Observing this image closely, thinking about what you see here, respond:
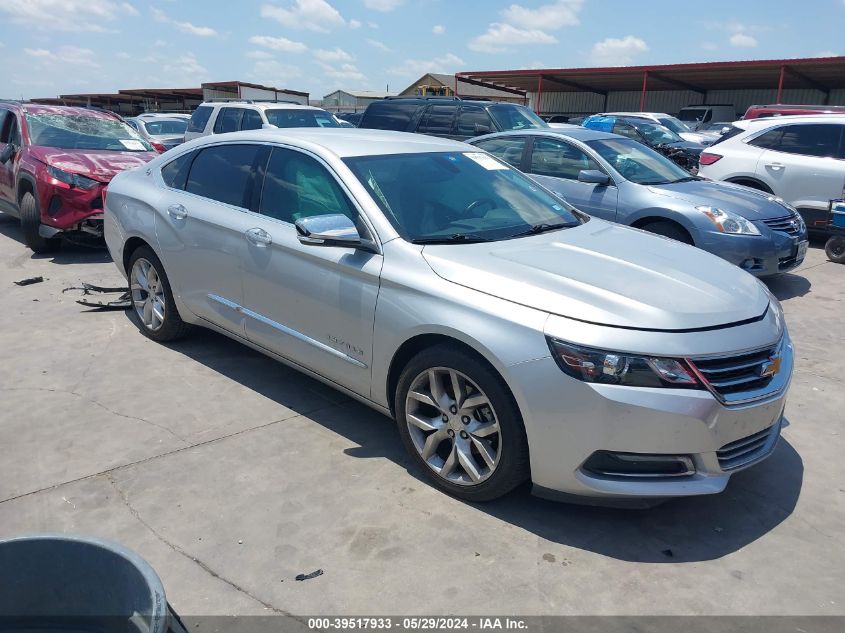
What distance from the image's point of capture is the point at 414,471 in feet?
12.0

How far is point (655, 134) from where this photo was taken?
17.0 meters

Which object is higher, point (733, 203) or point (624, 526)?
point (733, 203)

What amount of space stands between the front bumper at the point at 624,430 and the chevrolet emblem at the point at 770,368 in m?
0.12

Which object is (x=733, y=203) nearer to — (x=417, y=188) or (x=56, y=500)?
(x=417, y=188)

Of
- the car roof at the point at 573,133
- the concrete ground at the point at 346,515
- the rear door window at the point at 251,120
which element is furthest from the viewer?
the rear door window at the point at 251,120

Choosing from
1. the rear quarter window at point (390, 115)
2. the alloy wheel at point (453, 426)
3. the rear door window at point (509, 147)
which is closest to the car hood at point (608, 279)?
the alloy wheel at point (453, 426)

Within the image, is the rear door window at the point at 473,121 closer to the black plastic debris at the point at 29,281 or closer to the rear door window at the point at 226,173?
the black plastic debris at the point at 29,281

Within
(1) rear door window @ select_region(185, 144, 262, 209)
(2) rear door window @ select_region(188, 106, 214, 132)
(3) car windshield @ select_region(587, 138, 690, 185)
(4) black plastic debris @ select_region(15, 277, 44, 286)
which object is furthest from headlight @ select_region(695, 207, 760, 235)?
(2) rear door window @ select_region(188, 106, 214, 132)

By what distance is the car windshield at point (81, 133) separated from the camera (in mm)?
8844

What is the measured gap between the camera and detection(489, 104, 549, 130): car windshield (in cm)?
1142

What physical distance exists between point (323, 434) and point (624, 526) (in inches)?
68.7

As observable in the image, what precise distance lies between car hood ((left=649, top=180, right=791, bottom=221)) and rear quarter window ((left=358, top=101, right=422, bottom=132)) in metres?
5.60

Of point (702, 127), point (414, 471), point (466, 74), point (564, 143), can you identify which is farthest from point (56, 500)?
point (466, 74)

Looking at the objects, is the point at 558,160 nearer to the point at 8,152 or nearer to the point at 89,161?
the point at 89,161
